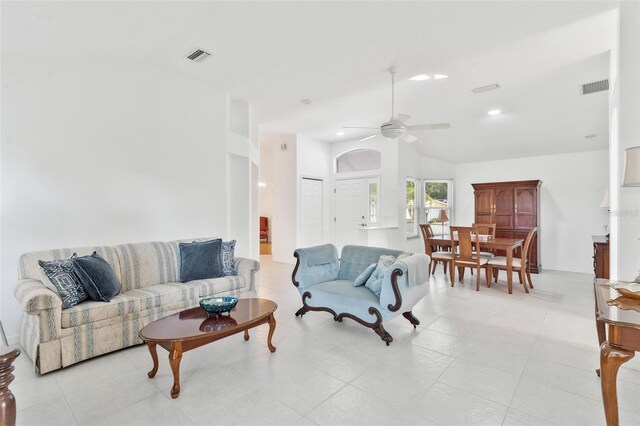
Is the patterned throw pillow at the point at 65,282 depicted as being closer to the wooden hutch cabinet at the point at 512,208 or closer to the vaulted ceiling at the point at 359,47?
the vaulted ceiling at the point at 359,47

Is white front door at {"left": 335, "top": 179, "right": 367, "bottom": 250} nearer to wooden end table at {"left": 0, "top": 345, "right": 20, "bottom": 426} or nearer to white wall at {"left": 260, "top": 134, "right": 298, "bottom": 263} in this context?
white wall at {"left": 260, "top": 134, "right": 298, "bottom": 263}

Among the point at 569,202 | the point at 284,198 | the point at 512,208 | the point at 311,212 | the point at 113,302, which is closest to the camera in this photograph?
the point at 113,302

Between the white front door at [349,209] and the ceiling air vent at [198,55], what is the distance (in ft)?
14.6

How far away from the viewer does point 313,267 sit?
3645 millimetres

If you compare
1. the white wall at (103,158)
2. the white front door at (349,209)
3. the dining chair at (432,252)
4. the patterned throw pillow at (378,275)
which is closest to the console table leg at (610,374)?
the patterned throw pillow at (378,275)

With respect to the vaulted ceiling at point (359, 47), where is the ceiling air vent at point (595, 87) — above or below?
below

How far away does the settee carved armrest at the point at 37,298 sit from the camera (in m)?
2.32

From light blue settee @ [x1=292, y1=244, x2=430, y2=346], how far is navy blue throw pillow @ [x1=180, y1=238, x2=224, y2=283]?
3.22 ft

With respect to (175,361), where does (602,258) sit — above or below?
above

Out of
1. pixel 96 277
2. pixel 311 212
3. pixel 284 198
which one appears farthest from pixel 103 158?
pixel 311 212

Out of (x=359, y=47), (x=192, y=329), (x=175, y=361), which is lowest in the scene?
(x=175, y=361)

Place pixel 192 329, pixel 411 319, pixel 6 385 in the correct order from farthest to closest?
pixel 411 319
pixel 192 329
pixel 6 385

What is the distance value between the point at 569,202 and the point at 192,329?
7275mm

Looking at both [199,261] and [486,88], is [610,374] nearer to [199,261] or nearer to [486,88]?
[199,261]
